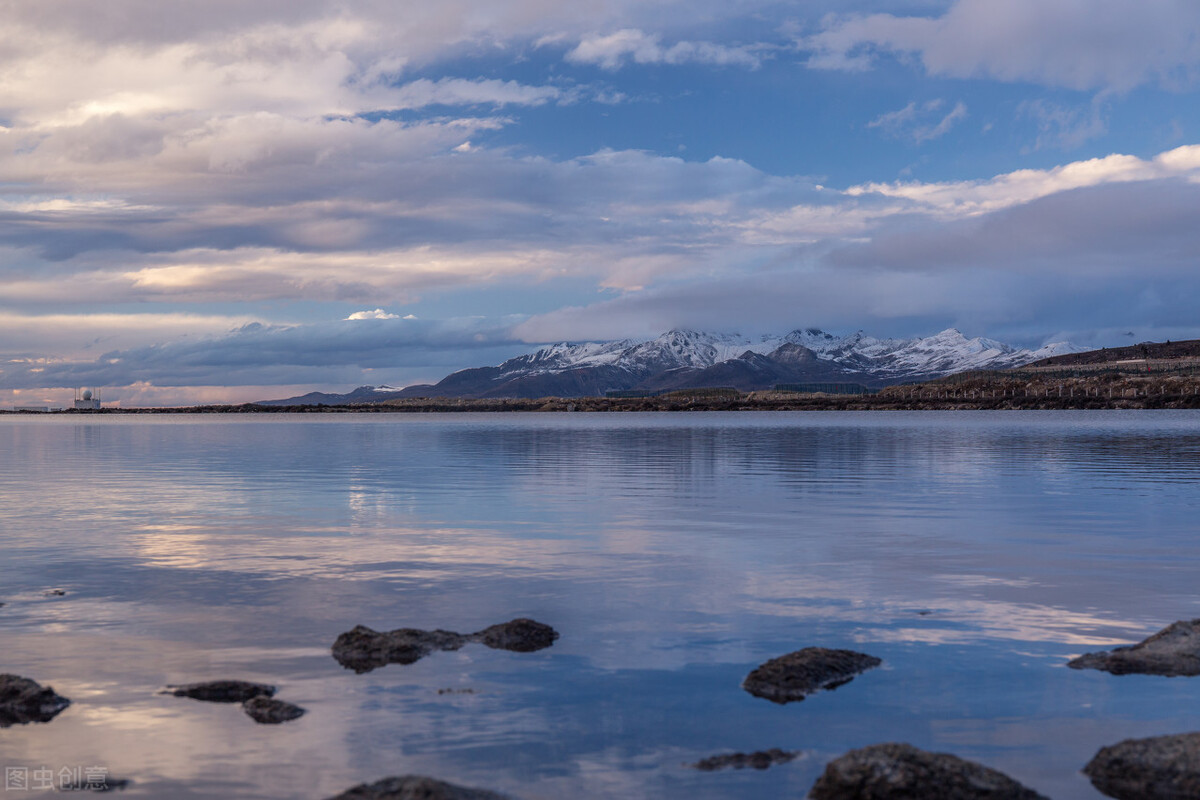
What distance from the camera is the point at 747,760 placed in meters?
10.8

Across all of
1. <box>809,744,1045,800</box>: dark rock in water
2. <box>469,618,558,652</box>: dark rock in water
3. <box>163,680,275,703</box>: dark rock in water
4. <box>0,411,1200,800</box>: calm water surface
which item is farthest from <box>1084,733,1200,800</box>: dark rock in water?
<box>163,680,275,703</box>: dark rock in water

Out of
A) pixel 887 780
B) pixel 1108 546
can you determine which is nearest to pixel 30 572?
pixel 887 780

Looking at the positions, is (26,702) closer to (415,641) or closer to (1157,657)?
(415,641)

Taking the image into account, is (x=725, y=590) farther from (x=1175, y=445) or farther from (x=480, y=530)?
(x=1175, y=445)

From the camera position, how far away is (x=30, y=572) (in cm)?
2269

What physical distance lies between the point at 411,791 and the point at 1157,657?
10612mm

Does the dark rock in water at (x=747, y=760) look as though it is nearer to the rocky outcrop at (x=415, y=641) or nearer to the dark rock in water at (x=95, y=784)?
the rocky outcrop at (x=415, y=641)

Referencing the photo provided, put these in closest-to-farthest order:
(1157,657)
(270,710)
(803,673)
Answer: (270,710)
(803,673)
(1157,657)

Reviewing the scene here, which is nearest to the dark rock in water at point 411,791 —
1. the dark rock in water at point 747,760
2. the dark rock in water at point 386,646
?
the dark rock in water at point 747,760

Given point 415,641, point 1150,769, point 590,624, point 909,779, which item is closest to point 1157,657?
point 1150,769

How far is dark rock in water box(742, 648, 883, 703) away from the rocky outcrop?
12.3ft

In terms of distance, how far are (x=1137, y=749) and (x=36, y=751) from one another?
11.8 meters

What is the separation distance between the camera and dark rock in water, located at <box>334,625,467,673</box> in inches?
573

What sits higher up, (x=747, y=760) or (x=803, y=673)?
(x=803, y=673)
